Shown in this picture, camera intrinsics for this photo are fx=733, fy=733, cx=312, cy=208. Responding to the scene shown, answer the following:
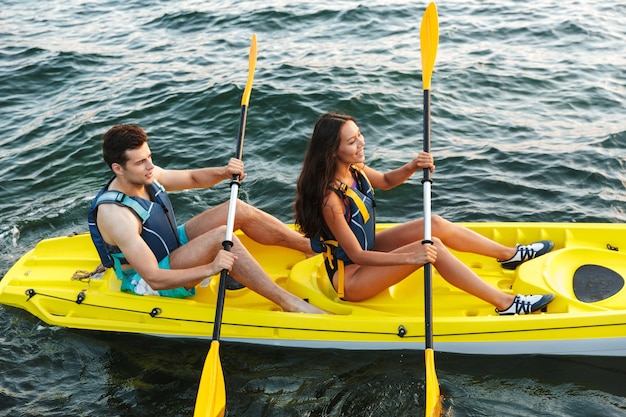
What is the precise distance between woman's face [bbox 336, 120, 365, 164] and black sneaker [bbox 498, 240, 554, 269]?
1339 mm

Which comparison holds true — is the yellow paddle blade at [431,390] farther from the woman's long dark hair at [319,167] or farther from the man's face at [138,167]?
A: the man's face at [138,167]

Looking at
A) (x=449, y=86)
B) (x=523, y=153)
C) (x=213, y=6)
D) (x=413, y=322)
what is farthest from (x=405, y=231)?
(x=213, y=6)

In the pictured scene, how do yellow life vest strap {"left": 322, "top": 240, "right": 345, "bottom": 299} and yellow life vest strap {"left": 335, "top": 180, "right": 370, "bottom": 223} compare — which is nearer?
yellow life vest strap {"left": 335, "top": 180, "right": 370, "bottom": 223}

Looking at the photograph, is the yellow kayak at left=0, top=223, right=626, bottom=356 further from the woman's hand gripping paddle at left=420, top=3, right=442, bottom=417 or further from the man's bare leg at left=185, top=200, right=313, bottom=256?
the woman's hand gripping paddle at left=420, top=3, right=442, bottom=417

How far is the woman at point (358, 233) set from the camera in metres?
4.19

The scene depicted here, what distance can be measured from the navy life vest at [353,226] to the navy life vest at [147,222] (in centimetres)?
91

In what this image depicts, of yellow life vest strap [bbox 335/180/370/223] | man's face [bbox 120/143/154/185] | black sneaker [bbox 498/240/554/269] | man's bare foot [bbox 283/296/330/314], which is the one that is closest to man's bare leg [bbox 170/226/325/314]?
man's bare foot [bbox 283/296/330/314]

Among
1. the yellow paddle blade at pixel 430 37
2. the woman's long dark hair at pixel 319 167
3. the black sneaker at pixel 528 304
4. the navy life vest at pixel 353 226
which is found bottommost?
the black sneaker at pixel 528 304

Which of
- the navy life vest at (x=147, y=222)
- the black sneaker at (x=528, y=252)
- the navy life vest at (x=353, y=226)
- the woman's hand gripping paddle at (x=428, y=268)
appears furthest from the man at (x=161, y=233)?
the black sneaker at (x=528, y=252)

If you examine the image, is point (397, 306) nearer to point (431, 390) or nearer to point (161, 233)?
point (431, 390)

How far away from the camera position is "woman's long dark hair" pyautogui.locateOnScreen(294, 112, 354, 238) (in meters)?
4.16

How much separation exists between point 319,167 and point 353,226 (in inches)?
17.6

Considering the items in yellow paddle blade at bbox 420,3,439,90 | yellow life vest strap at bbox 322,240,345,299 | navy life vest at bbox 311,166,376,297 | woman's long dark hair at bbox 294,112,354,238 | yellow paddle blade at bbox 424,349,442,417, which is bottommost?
yellow paddle blade at bbox 424,349,442,417

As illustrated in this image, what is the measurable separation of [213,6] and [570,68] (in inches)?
227
